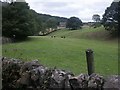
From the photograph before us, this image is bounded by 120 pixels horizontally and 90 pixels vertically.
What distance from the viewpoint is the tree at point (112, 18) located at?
58.9 meters

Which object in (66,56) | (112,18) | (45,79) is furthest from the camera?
(112,18)

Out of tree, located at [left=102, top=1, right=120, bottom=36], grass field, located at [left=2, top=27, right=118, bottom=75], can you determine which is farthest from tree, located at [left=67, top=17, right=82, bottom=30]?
grass field, located at [left=2, top=27, right=118, bottom=75]

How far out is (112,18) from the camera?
60.9 meters

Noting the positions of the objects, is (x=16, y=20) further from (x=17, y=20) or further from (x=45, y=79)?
(x=45, y=79)

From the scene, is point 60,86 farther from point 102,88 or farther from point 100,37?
point 100,37

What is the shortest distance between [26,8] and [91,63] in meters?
39.5

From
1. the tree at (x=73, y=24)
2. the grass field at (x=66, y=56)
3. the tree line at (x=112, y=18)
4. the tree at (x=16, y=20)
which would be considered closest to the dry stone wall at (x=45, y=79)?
the grass field at (x=66, y=56)

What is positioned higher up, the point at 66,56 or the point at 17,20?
the point at 17,20

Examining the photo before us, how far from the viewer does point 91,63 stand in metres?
7.45

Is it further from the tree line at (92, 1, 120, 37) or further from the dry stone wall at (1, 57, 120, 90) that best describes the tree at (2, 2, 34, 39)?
the dry stone wall at (1, 57, 120, 90)

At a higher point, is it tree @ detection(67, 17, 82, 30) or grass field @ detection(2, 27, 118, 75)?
tree @ detection(67, 17, 82, 30)

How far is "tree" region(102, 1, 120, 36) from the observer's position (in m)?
58.9

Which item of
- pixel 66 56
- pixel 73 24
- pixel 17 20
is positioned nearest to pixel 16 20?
pixel 17 20

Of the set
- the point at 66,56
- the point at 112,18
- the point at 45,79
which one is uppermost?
the point at 112,18
